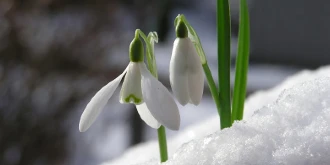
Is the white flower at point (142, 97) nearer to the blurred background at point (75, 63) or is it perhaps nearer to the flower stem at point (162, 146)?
the flower stem at point (162, 146)

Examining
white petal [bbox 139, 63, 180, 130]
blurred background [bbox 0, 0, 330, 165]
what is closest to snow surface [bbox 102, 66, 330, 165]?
white petal [bbox 139, 63, 180, 130]

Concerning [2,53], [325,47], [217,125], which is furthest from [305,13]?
[217,125]

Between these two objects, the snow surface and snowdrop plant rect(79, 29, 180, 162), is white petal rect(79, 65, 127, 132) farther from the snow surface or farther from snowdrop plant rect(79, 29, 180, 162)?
the snow surface

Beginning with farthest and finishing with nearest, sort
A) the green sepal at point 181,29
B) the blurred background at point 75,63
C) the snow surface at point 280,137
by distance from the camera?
the blurred background at point 75,63, the green sepal at point 181,29, the snow surface at point 280,137

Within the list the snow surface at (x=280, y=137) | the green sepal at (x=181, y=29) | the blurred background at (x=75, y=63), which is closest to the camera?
the snow surface at (x=280, y=137)

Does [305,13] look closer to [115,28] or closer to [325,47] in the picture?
[325,47]

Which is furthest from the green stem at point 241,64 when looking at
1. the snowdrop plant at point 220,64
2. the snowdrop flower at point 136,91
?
the snowdrop flower at point 136,91

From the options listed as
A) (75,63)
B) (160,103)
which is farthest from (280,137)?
(75,63)
